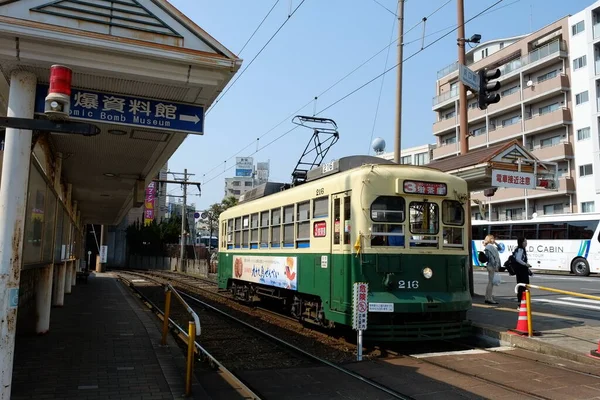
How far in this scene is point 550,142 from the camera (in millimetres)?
40656

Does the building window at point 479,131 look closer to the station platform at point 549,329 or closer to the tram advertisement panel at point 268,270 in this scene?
the station platform at point 549,329

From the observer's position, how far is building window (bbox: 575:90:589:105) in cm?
3753

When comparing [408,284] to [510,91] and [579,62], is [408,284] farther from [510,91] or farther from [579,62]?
[510,91]

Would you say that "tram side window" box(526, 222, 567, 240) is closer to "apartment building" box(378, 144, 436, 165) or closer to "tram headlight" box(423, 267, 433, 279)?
Result: "tram headlight" box(423, 267, 433, 279)

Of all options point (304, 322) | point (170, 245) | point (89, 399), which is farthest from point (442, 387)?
point (170, 245)

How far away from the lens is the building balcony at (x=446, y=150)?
4969cm

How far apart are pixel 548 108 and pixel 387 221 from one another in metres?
38.8

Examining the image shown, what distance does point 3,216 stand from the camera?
15.3ft

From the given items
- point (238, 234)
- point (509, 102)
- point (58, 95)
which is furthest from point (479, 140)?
point (58, 95)

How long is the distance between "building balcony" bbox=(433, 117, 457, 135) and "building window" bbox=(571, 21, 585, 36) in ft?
44.3

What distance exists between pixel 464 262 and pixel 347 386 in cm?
356

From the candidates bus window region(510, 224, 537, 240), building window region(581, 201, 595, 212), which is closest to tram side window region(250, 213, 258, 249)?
bus window region(510, 224, 537, 240)

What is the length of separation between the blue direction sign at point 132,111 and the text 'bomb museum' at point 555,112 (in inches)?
1225

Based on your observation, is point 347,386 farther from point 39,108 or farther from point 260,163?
point 260,163
